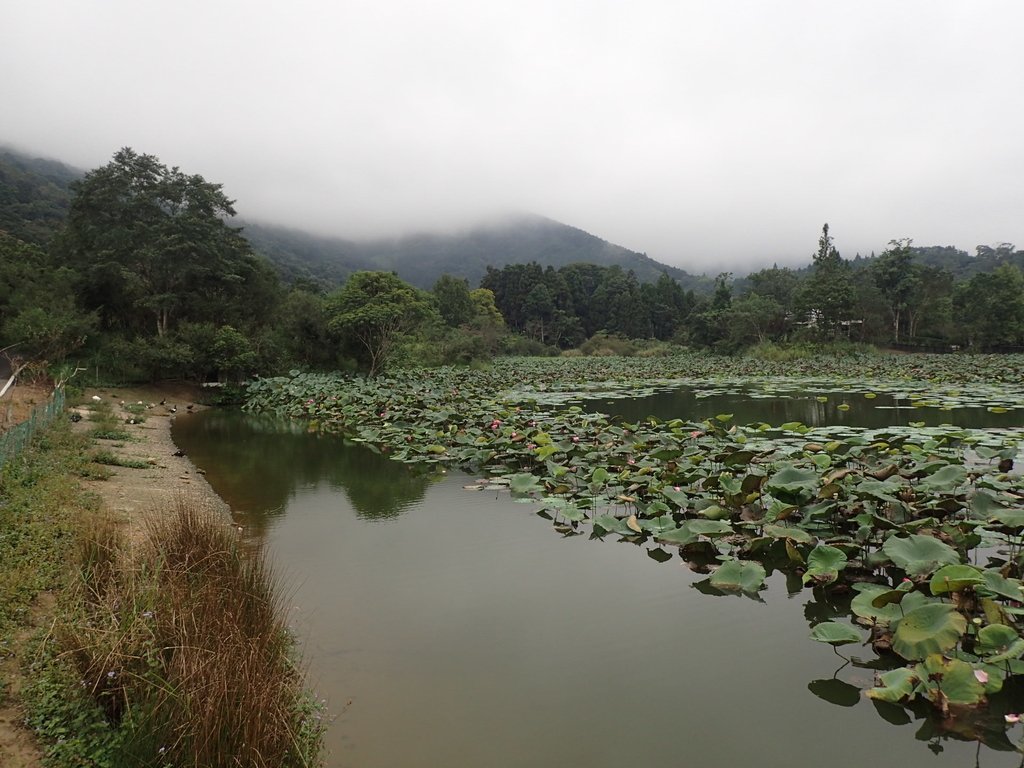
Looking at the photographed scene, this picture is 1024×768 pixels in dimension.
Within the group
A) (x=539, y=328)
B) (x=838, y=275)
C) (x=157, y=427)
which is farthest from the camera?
(x=539, y=328)

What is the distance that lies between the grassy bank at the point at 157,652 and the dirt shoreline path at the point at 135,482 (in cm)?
8

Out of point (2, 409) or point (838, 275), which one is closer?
point (2, 409)

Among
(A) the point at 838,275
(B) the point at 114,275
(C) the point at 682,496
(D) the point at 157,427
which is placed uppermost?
(A) the point at 838,275

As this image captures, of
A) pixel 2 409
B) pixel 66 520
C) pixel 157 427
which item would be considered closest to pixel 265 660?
pixel 66 520

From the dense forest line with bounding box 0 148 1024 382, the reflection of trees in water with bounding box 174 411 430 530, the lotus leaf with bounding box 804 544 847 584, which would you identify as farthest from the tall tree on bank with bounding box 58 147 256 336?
the lotus leaf with bounding box 804 544 847 584

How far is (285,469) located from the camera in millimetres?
10609

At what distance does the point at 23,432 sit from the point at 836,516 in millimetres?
10396

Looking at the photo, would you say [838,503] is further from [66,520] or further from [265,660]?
[66,520]

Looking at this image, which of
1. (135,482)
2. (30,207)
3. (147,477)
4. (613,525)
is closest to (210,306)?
(147,477)

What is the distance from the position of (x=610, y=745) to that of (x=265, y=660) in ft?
6.44

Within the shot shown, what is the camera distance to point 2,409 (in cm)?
1163

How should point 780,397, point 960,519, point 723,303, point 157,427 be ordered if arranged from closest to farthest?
point 960,519, point 157,427, point 780,397, point 723,303

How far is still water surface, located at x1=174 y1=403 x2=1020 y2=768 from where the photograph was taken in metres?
3.14

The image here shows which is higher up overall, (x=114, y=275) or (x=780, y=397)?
(x=114, y=275)
